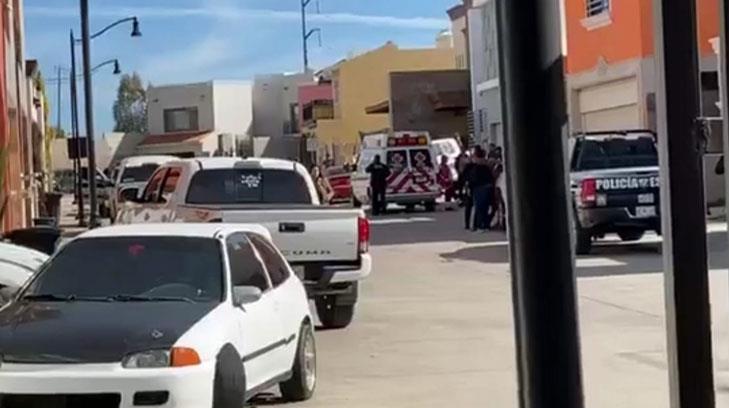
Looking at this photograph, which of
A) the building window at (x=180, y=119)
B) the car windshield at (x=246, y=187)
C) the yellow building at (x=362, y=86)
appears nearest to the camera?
the car windshield at (x=246, y=187)

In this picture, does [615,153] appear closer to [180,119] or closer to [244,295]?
[244,295]

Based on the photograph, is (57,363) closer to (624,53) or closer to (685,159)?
(685,159)

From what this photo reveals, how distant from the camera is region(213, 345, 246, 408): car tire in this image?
7.84 metres

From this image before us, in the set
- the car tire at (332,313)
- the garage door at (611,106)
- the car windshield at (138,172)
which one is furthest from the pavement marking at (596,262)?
the car windshield at (138,172)

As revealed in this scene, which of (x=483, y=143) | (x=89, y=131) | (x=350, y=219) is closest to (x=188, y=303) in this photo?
(x=350, y=219)

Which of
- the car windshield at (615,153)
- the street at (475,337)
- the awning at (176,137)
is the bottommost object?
the street at (475,337)

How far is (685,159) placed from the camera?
3.93 meters

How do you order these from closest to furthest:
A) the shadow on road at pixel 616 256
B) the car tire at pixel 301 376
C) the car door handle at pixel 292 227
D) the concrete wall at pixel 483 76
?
Answer: the car tire at pixel 301 376 → the car door handle at pixel 292 227 → the shadow on road at pixel 616 256 → the concrete wall at pixel 483 76

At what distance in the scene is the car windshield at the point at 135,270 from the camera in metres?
8.78

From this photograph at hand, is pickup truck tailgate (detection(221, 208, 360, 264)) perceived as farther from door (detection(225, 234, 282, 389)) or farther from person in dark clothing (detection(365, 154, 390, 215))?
person in dark clothing (detection(365, 154, 390, 215))

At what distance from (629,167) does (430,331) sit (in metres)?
9.28

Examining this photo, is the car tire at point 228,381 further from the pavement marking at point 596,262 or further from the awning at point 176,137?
the awning at point 176,137

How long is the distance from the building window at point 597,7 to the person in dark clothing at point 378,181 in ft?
25.5

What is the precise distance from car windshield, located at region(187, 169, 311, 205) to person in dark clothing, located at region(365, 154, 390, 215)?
21823 millimetres
